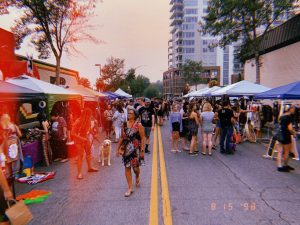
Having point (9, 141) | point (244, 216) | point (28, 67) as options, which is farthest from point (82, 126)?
point (28, 67)

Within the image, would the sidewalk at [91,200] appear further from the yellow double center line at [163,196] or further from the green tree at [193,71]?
the green tree at [193,71]

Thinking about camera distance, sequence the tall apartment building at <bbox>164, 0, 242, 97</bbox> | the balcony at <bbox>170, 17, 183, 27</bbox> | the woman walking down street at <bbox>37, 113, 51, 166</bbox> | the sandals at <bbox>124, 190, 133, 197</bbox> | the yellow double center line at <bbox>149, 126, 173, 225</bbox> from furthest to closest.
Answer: the balcony at <bbox>170, 17, 183, 27</bbox> → the tall apartment building at <bbox>164, 0, 242, 97</bbox> → the woman walking down street at <bbox>37, 113, 51, 166</bbox> → the sandals at <bbox>124, 190, 133, 197</bbox> → the yellow double center line at <bbox>149, 126, 173, 225</bbox>

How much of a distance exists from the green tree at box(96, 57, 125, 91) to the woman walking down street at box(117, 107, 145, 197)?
4347 cm

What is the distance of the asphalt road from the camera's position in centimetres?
443

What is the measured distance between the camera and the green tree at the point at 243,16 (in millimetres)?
18594

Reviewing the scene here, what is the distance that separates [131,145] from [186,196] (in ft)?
4.82

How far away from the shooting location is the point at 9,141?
180 inches

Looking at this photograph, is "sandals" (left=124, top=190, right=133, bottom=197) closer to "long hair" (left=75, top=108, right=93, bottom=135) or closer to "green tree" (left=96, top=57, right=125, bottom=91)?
"long hair" (left=75, top=108, right=93, bottom=135)

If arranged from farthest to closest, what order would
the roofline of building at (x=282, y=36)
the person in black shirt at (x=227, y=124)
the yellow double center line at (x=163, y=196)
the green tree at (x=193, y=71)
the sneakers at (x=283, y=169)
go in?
1. the green tree at (x=193, y=71)
2. the roofline of building at (x=282, y=36)
3. the person in black shirt at (x=227, y=124)
4. the sneakers at (x=283, y=169)
5. the yellow double center line at (x=163, y=196)

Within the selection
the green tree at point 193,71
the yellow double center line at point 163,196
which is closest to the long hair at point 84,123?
the yellow double center line at point 163,196

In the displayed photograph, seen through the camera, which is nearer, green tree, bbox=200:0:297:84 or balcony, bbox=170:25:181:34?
green tree, bbox=200:0:297:84

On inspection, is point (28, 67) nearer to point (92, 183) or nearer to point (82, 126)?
point (82, 126)

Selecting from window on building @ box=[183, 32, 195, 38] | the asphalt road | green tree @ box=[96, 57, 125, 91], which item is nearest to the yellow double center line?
the asphalt road

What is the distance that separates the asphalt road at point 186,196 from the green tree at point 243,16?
13.9 m
